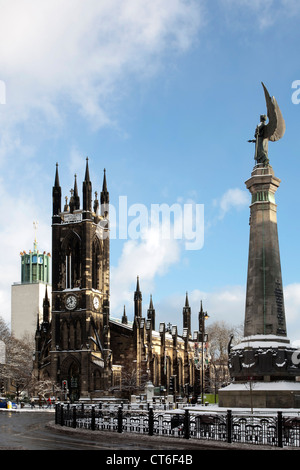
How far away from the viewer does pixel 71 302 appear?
93.2 meters

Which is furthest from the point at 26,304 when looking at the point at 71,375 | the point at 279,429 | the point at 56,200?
the point at 279,429

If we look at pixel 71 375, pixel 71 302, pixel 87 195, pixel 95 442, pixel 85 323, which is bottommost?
pixel 71 375

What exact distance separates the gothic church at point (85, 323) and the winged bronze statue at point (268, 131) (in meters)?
54.5

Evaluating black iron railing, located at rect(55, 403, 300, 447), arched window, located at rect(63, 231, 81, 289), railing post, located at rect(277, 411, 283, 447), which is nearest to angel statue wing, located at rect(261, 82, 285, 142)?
black iron railing, located at rect(55, 403, 300, 447)

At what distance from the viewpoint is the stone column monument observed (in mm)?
32844

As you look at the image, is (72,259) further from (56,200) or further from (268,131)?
(268,131)

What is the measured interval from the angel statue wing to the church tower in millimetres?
58104

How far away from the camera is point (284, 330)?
34688 mm

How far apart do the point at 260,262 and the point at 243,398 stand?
22.9ft

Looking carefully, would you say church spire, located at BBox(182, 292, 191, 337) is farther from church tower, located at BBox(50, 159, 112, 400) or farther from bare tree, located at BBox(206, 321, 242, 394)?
church tower, located at BBox(50, 159, 112, 400)

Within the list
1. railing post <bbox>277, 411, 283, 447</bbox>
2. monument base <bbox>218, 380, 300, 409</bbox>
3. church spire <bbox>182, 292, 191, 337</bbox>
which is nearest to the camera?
railing post <bbox>277, 411, 283, 447</bbox>

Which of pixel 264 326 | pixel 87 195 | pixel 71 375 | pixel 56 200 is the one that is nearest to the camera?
pixel 264 326

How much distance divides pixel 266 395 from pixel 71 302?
207ft
